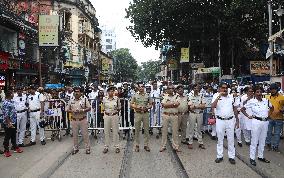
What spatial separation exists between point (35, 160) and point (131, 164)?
2.51 meters

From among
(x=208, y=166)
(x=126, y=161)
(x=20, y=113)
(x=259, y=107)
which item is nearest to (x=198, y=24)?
(x=20, y=113)

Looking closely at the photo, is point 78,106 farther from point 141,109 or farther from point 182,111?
point 182,111

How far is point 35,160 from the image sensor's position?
10.0 m

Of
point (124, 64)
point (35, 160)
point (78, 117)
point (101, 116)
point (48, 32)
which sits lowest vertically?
point (35, 160)

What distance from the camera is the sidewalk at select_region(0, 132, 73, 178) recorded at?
8.65 meters

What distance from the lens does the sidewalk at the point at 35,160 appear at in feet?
28.4

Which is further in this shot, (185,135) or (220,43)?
(220,43)

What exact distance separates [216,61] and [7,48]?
22.1 meters

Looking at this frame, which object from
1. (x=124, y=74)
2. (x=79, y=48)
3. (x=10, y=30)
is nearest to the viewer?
(x=10, y=30)

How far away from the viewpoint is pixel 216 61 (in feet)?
135

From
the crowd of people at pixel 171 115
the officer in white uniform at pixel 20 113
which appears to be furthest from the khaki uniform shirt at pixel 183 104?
the officer in white uniform at pixel 20 113

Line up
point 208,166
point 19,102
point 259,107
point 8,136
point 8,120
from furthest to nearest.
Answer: point 19,102 < point 8,136 < point 8,120 < point 259,107 < point 208,166

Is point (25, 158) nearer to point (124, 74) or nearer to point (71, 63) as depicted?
point (71, 63)

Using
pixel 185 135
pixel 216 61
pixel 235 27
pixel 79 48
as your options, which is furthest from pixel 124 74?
pixel 185 135
